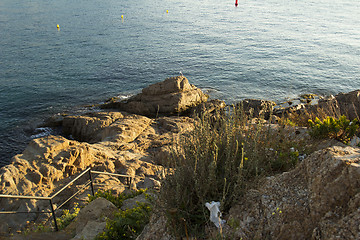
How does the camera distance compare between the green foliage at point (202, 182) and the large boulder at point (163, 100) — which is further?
the large boulder at point (163, 100)

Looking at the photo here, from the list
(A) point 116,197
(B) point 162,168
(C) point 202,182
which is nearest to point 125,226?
(B) point 162,168

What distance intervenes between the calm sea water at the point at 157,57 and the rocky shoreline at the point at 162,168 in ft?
13.3

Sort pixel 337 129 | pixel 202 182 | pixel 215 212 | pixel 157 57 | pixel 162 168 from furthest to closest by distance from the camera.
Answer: pixel 157 57, pixel 337 129, pixel 162 168, pixel 202 182, pixel 215 212

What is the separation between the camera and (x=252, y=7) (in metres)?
67.9

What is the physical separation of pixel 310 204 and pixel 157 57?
105 feet

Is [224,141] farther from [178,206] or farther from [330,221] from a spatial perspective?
[330,221]

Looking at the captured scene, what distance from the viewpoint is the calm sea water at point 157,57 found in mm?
24281

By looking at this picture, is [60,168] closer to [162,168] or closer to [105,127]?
[162,168]

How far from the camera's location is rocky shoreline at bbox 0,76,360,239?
3.01m

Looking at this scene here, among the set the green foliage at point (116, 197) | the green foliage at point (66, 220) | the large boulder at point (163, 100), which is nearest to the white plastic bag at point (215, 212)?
the green foliage at point (116, 197)

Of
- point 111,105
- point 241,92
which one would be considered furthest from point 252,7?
point 111,105

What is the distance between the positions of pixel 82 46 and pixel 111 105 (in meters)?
18.5

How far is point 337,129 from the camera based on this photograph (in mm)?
6148

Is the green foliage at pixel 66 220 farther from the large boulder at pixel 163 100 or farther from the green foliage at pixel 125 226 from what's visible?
the large boulder at pixel 163 100
